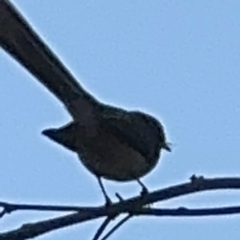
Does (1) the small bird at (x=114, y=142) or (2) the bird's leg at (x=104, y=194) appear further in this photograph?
(2) the bird's leg at (x=104, y=194)

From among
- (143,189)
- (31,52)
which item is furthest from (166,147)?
(31,52)

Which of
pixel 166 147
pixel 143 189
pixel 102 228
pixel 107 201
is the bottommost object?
pixel 102 228

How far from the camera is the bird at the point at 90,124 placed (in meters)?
1.20

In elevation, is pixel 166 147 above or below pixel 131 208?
above

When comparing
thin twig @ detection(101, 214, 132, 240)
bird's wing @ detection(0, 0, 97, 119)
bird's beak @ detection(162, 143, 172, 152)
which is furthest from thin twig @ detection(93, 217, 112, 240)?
bird's beak @ detection(162, 143, 172, 152)

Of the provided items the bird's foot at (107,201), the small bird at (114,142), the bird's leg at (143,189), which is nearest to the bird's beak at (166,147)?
the small bird at (114,142)

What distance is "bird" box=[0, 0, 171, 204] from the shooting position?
1199mm

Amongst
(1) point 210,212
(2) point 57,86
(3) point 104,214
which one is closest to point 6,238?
(3) point 104,214

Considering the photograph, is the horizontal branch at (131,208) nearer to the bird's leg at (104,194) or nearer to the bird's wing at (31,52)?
the bird's leg at (104,194)

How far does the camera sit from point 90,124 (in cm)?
152

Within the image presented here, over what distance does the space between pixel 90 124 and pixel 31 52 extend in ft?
1.24

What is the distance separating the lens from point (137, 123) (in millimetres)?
1764

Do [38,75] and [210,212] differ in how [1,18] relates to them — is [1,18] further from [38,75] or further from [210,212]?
[210,212]

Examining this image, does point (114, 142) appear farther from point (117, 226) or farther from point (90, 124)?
point (117, 226)
